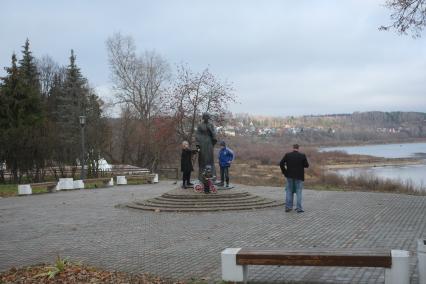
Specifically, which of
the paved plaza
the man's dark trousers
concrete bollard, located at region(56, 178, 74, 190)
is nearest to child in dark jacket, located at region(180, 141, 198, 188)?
the man's dark trousers

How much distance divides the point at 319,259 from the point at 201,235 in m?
4.97

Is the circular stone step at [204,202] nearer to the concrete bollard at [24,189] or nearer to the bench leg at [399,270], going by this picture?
the bench leg at [399,270]

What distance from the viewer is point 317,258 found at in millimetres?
6355

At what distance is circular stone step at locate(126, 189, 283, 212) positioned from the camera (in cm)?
1534

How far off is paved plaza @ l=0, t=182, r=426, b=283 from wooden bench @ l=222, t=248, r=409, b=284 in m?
0.42

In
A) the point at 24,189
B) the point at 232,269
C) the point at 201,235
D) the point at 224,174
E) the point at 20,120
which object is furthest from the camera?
the point at 20,120

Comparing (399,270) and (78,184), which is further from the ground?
(399,270)

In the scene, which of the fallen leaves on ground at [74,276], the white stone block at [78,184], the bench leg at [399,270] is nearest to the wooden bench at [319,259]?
the bench leg at [399,270]

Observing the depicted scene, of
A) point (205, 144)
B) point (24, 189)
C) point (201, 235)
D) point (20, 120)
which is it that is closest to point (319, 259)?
point (201, 235)

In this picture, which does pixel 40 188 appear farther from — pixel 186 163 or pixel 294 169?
pixel 294 169

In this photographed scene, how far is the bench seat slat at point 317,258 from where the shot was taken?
618 cm

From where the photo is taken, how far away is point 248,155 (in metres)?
63.5

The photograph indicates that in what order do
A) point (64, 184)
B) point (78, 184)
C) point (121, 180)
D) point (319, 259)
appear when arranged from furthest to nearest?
point (121, 180) < point (78, 184) < point (64, 184) < point (319, 259)

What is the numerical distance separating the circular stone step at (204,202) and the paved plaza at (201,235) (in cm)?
60
